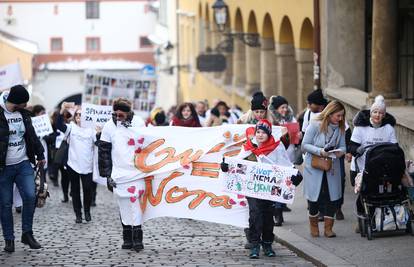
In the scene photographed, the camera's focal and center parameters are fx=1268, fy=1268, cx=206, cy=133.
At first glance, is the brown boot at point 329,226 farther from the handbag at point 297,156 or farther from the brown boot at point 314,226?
the handbag at point 297,156

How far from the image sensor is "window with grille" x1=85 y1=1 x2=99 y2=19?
244ft

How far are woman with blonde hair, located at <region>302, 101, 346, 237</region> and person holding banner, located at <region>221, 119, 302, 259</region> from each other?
82 centimetres

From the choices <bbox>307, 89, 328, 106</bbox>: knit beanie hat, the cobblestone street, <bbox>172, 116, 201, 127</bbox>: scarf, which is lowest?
the cobblestone street

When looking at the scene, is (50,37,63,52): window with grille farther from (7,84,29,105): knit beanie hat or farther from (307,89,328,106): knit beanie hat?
(7,84,29,105): knit beanie hat

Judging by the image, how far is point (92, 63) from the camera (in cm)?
7406

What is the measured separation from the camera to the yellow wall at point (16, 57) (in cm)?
5774

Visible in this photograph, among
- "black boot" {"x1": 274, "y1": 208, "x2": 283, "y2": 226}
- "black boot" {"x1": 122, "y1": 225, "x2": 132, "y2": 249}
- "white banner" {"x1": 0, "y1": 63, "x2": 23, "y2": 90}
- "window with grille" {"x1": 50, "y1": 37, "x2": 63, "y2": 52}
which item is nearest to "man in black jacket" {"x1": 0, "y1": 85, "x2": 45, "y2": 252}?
"black boot" {"x1": 122, "y1": 225, "x2": 132, "y2": 249}

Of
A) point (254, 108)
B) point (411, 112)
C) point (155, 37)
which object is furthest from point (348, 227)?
point (155, 37)

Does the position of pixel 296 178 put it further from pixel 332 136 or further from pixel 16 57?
pixel 16 57

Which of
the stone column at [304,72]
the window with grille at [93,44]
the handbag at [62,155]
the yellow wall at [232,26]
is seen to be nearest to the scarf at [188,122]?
the handbag at [62,155]

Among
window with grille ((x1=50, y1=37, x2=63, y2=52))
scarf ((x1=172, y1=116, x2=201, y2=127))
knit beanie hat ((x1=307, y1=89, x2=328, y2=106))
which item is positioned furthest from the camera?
window with grille ((x1=50, y1=37, x2=63, y2=52))

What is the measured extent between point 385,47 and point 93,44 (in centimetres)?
5630

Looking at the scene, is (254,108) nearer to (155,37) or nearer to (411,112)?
(411,112)

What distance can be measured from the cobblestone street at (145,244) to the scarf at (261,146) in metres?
1.13
